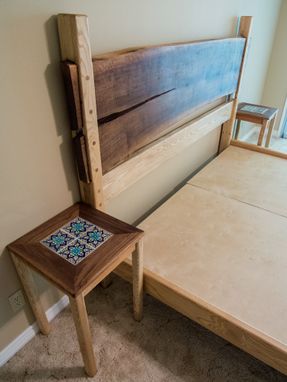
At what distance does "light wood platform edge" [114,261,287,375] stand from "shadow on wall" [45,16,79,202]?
548mm

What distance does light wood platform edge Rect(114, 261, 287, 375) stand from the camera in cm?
111

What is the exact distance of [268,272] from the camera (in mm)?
1424

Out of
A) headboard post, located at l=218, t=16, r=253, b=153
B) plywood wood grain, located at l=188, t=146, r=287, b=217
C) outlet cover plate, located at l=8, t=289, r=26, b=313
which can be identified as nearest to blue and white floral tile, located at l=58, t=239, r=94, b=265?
outlet cover plate, located at l=8, t=289, r=26, b=313

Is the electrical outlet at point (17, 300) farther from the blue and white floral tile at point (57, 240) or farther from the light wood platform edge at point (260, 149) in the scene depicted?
the light wood platform edge at point (260, 149)

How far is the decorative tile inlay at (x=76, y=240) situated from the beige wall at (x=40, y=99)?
0.40 feet

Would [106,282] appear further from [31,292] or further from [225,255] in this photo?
[225,255]

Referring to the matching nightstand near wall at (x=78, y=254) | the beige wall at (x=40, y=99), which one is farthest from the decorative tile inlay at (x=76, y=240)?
the beige wall at (x=40, y=99)

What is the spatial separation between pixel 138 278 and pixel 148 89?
3.07 feet

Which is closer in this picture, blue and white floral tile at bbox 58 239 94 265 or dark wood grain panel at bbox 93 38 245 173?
blue and white floral tile at bbox 58 239 94 265

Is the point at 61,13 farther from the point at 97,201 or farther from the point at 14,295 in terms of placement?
the point at 14,295

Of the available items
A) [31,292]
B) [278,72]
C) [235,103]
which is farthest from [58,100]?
[278,72]

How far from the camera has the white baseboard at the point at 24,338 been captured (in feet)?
4.43

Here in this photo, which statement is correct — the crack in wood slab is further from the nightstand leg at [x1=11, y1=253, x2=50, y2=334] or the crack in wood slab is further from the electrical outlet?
the electrical outlet

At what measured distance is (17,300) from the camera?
131cm
